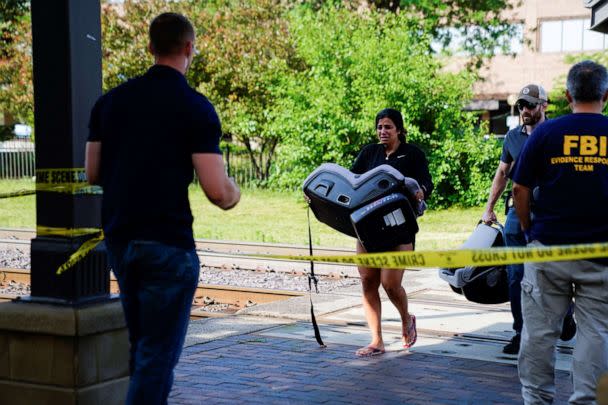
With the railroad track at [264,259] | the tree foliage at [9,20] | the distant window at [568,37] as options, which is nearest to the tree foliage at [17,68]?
the tree foliage at [9,20]

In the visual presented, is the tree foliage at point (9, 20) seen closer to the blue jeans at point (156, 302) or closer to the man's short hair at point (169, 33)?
the man's short hair at point (169, 33)

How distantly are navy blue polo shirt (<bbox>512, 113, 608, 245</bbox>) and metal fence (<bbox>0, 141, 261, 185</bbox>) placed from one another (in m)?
24.0

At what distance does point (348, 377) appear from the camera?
596 cm

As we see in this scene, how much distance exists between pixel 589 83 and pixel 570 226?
2.35 feet

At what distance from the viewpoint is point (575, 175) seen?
438 cm

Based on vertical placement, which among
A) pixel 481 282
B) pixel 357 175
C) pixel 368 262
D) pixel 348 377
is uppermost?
pixel 357 175

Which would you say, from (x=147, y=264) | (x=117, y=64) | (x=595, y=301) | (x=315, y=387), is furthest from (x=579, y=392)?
(x=117, y=64)

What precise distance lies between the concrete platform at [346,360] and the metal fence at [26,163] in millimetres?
20311

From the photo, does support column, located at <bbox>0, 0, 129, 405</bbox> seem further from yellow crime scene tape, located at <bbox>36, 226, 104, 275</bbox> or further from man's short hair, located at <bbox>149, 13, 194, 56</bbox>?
man's short hair, located at <bbox>149, 13, 194, 56</bbox>

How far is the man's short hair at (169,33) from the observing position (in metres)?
3.82

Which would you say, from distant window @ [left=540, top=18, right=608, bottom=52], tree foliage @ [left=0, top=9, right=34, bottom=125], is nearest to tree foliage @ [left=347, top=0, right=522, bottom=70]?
distant window @ [left=540, top=18, right=608, bottom=52]

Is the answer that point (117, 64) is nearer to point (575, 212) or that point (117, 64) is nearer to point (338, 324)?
point (338, 324)

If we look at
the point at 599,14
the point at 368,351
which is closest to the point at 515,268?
the point at 368,351

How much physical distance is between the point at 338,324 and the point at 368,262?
11.4 feet
